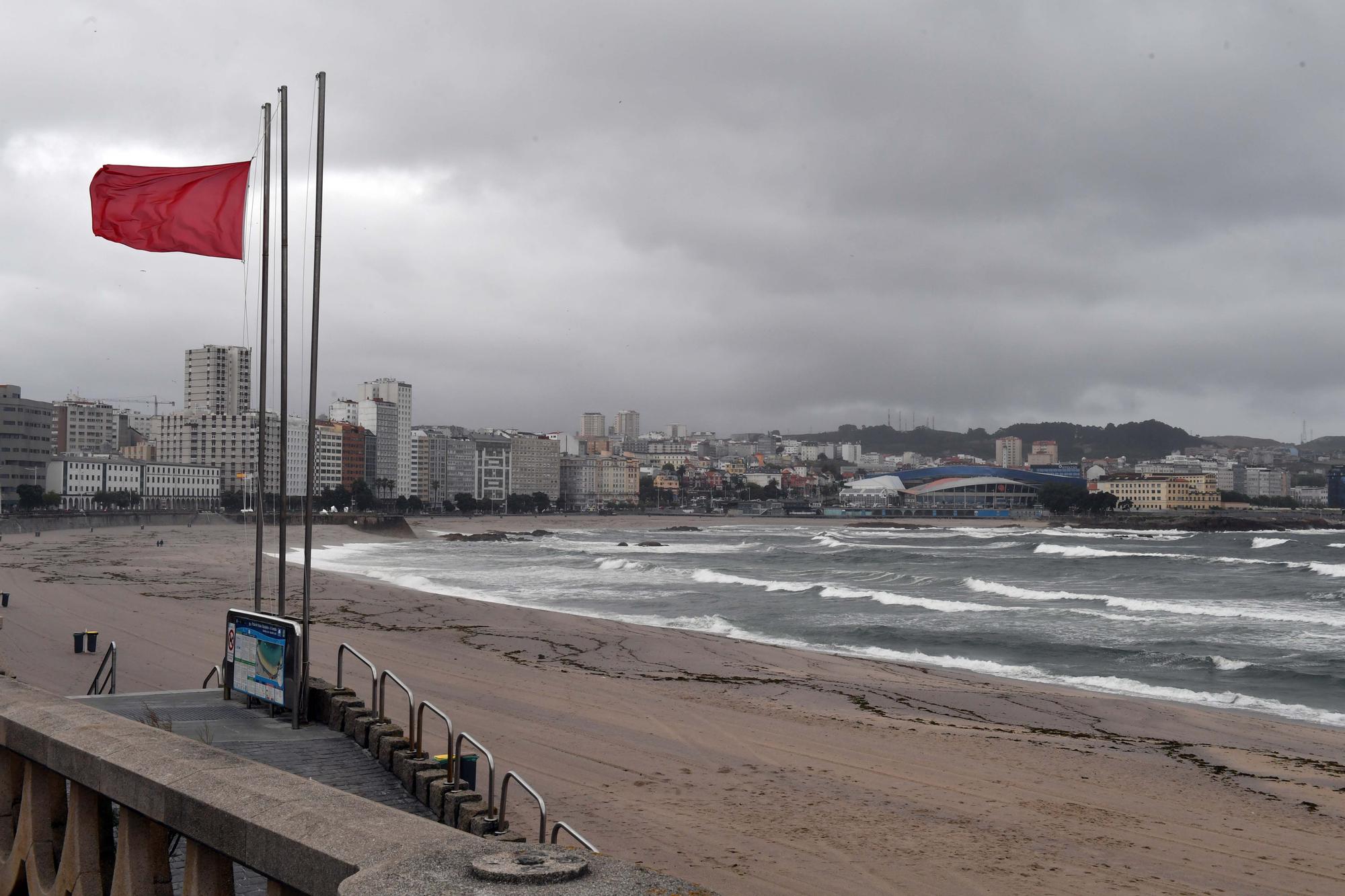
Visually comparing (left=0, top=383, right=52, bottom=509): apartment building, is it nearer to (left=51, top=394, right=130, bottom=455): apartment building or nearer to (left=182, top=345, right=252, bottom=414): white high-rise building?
(left=182, top=345, right=252, bottom=414): white high-rise building

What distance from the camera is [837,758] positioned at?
12391 millimetres

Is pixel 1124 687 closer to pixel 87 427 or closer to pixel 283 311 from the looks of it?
pixel 283 311

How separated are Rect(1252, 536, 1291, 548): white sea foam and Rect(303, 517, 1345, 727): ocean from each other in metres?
5.58

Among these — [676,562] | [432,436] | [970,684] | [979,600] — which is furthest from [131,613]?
[432,436]

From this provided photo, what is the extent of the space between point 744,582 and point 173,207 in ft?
104

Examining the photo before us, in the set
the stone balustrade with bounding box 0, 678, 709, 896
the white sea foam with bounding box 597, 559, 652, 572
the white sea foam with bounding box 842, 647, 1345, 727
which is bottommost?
the white sea foam with bounding box 597, 559, 652, 572

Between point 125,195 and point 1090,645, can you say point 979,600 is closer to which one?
point 1090,645

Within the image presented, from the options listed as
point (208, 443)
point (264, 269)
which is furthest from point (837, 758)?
point (208, 443)

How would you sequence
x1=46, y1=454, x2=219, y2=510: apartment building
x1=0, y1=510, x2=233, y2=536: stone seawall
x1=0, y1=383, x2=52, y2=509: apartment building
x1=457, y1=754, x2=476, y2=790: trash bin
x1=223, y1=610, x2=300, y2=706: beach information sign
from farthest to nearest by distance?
x1=46, y1=454, x2=219, y2=510: apartment building < x1=0, y1=383, x2=52, y2=509: apartment building < x1=0, y1=510, x2=233, y2=536: stone seawall < x1=223, y1=610, x2=300, y2=706: beach information sign < x1=457, y1=754, x2=476, y2=790: trash bin

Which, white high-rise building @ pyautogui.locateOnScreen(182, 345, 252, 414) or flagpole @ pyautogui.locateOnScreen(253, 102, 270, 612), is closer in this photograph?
flagpole @ pyautogui.locateOnScreen(253, 102, 270, 612)

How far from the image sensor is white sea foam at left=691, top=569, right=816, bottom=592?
122 ft

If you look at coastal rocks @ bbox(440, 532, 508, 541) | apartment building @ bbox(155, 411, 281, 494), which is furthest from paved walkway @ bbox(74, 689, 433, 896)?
apartment building @ bbox(155, 411, 281, 494)

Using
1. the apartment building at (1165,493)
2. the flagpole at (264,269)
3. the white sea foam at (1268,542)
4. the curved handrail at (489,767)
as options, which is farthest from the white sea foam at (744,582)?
the apartment building at (1165,493)

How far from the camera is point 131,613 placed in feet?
79.8
